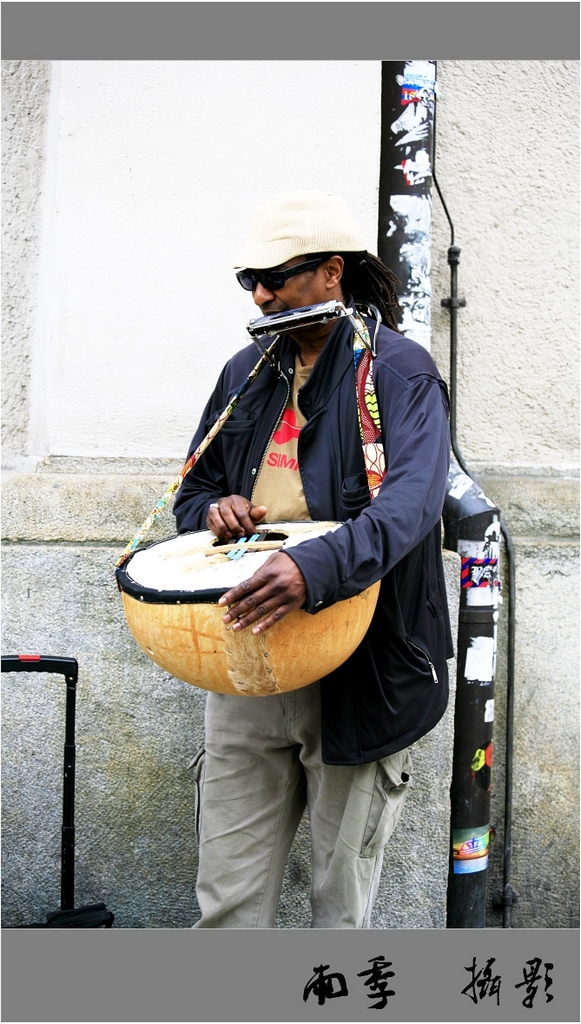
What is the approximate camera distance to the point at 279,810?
2.38 meters

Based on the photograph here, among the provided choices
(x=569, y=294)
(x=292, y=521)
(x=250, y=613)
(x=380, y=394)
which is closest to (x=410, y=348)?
(x=380, y=394)

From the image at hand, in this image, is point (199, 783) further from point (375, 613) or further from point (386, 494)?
point (386, 494)

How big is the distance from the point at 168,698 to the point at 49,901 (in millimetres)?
744

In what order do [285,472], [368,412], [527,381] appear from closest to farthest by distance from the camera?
[368,412], [285,472], [527,381]

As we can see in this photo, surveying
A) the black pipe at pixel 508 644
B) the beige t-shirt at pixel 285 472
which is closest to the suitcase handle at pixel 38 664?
the beige t-shirt at pixel 285 472

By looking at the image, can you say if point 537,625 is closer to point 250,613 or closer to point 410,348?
point 410,348

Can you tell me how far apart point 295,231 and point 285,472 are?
54cm

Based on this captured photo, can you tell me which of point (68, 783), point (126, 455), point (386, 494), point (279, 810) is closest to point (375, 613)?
point (386, 494)

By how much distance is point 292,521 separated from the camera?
224cm

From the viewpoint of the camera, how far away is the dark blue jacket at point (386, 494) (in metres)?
2.06

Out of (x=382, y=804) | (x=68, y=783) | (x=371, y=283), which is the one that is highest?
(x=371, y=283)

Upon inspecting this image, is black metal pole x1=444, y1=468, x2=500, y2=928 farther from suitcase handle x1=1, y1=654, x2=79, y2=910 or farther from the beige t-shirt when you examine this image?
suitcase handle x1=1, y1=654, x2=79, y2=910

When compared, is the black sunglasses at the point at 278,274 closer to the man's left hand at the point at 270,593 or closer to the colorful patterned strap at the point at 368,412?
the colorful patterned strap at the point at 368,412

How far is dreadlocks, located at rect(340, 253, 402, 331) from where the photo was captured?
2387 mm
